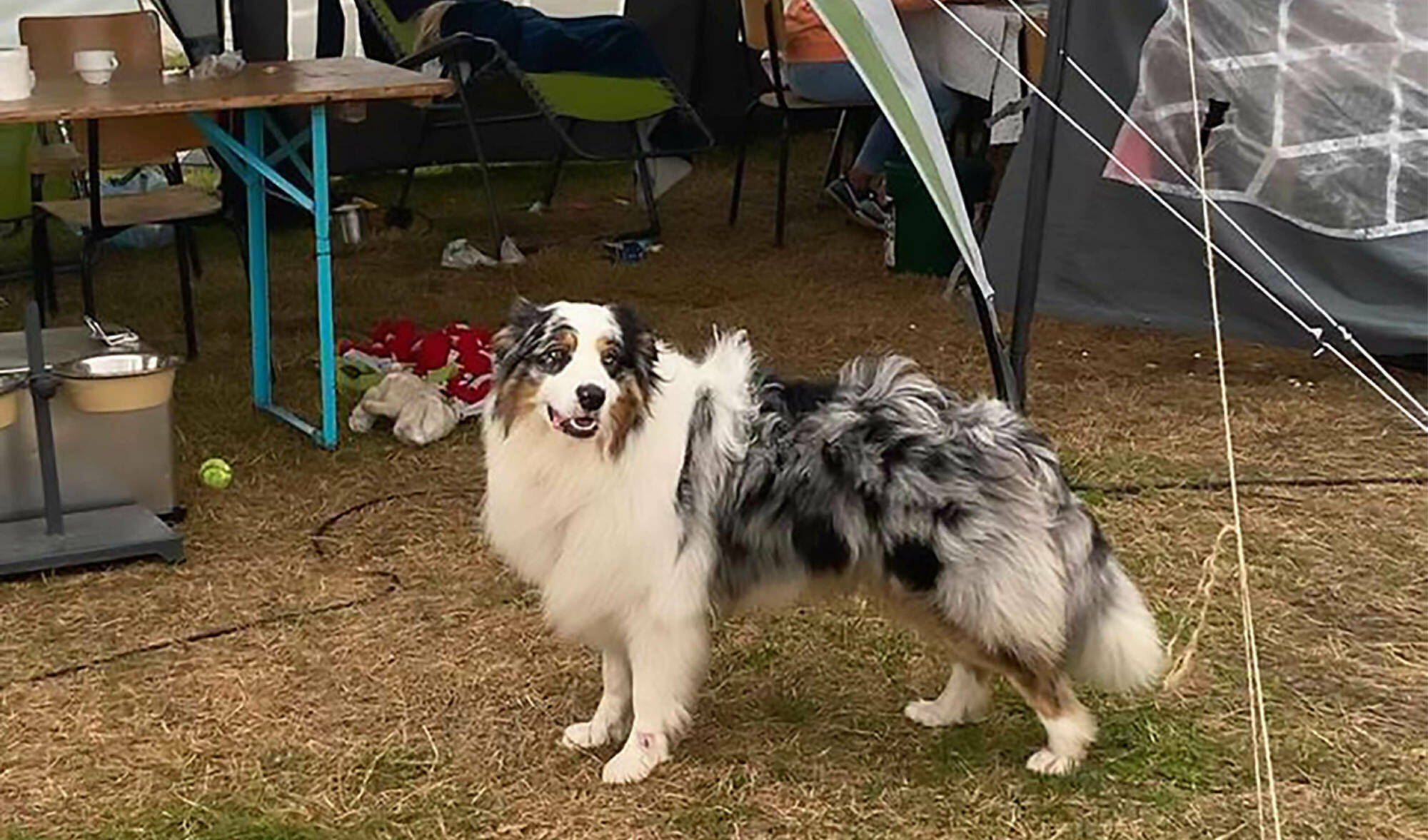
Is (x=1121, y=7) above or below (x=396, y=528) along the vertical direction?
above

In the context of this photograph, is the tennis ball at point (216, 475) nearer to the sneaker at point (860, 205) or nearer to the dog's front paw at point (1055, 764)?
the dog's front paw at point (1055, 764)

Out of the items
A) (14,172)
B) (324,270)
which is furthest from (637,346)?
(14,172)

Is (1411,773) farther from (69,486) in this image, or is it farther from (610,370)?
(69,486)

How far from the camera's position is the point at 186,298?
5.05m

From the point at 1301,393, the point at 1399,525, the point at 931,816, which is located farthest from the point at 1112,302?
the point at 931,816

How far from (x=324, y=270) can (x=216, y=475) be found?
52 cm

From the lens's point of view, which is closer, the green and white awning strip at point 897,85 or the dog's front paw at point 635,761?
the dog's front paw at point 635,761

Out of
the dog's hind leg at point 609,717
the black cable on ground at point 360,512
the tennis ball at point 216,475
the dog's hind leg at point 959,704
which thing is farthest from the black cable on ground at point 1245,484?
the tennis ball at point 216,475

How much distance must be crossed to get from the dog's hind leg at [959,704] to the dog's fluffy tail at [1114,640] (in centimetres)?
23

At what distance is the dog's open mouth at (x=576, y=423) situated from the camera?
8.33 ft

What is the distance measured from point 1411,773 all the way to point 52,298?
4427 millimetres

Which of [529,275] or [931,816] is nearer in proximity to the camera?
[931,816]

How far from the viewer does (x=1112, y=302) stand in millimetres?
4949

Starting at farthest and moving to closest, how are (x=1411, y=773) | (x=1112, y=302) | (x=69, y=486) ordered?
(x=1112, y=302) → (x=69, y=486) → (x=1411, y=773)
